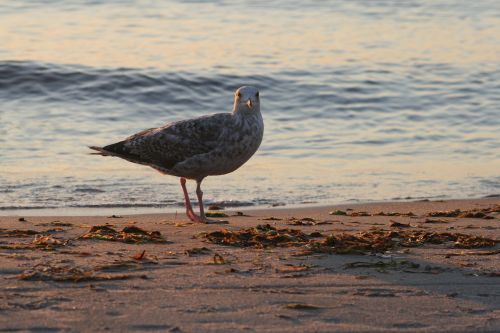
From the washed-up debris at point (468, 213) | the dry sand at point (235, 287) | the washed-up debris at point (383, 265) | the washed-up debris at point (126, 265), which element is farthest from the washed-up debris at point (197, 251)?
the washed-up debris at point (468, 213)

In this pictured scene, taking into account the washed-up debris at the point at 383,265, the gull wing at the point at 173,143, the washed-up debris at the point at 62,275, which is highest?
the gull wing at the point at 173,143

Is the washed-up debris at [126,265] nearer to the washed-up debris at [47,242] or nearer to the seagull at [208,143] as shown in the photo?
the washed-up debris at [47,242]

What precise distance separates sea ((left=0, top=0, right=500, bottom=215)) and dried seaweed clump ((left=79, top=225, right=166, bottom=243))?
6.36 ft

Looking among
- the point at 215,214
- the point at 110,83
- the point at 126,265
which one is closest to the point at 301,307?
the point at 126,265

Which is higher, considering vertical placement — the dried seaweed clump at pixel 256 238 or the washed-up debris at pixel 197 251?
the dried seaweed clump at pixel 256 238

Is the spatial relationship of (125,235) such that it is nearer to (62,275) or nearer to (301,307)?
(62,275)

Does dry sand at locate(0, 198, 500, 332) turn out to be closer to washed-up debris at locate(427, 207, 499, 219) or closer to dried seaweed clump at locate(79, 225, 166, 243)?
dried seaweed clump at locate(79, 225, 166, 243)

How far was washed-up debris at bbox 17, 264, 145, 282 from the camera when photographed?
6141 mm

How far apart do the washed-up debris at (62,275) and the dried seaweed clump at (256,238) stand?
1307mm

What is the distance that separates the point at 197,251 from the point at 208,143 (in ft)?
6.94

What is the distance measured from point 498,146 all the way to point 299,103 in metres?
4.32

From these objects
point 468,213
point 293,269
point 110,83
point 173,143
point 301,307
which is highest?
point 110,83

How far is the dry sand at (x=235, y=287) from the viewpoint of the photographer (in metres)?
5.49

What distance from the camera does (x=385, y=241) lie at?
294 inches
